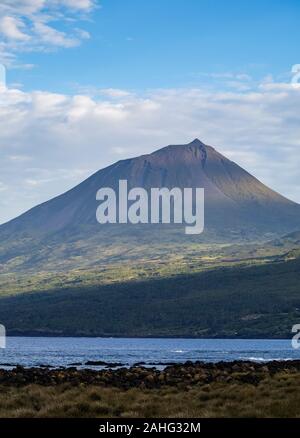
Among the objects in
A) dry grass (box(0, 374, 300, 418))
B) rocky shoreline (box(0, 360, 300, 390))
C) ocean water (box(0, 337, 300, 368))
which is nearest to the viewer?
dry grass (box(0, 374, 300, 418))

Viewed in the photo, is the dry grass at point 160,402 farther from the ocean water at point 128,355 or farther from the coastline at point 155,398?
the ocean water at point 128,355

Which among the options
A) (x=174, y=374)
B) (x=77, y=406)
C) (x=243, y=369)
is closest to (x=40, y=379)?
(x=174, y=374)

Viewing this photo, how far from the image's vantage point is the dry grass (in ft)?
115

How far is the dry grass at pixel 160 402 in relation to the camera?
3497 centimetres

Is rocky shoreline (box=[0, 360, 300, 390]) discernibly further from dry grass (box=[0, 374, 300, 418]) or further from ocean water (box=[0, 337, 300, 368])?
ocean water (box=[0, 337, 300, 368])

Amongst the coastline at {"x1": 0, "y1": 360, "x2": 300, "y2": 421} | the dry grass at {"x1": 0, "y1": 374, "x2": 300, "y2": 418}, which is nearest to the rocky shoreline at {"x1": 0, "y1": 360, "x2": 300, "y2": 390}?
the coastline at {"x1": 0, "y1": 360, "x2": 300, "y2": 421}

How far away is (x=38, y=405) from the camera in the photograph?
39.9 meters

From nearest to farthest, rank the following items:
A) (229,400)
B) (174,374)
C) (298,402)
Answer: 1. (298,402)
2. (229,400)
3. (174,374)

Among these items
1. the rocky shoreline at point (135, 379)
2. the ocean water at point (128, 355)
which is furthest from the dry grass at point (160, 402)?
the ocean water at point (128, 355)

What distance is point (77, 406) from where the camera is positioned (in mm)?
37094
